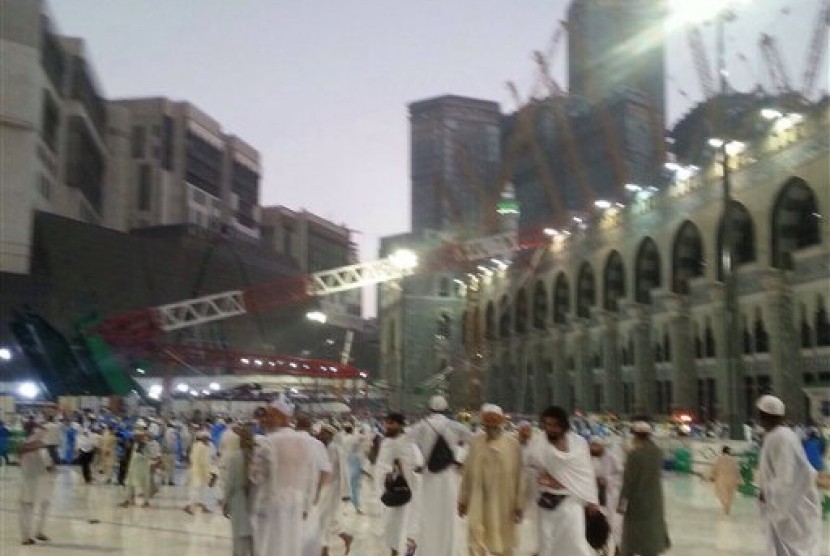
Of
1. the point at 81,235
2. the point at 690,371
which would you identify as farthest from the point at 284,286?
the point at 690,371

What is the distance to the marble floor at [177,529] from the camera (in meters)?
9.48

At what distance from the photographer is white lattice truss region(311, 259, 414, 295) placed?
164ft

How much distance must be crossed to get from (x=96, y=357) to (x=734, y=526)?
82.0 feet

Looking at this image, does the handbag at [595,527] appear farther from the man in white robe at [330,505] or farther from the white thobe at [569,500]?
the man in white robe at [330,505]

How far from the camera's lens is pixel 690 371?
35.0 metres

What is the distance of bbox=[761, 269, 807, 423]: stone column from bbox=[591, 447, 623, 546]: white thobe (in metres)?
21.5

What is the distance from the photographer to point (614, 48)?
310 ft

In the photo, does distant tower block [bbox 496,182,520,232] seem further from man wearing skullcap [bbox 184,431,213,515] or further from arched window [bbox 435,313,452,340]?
man wearing skullcap [bbox 184,431,213,515]

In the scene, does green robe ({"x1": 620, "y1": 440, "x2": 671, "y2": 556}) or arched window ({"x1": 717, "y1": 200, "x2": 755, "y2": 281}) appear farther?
arched window ({"x1": 717, "y1": 200, "x2": 755, "y2": 281})

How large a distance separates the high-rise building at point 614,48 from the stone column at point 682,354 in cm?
5625

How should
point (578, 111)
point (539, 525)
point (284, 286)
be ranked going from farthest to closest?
point (578, 111) → point (284, 286) → point (539, 525)

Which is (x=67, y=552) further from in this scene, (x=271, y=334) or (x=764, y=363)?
(x=271, y=334)

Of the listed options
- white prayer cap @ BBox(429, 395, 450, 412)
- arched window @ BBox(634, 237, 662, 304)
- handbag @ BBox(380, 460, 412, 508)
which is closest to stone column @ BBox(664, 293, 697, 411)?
arched window @ BBox(634, 237, 662, 304)

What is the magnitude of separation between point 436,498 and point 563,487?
1845 mm
